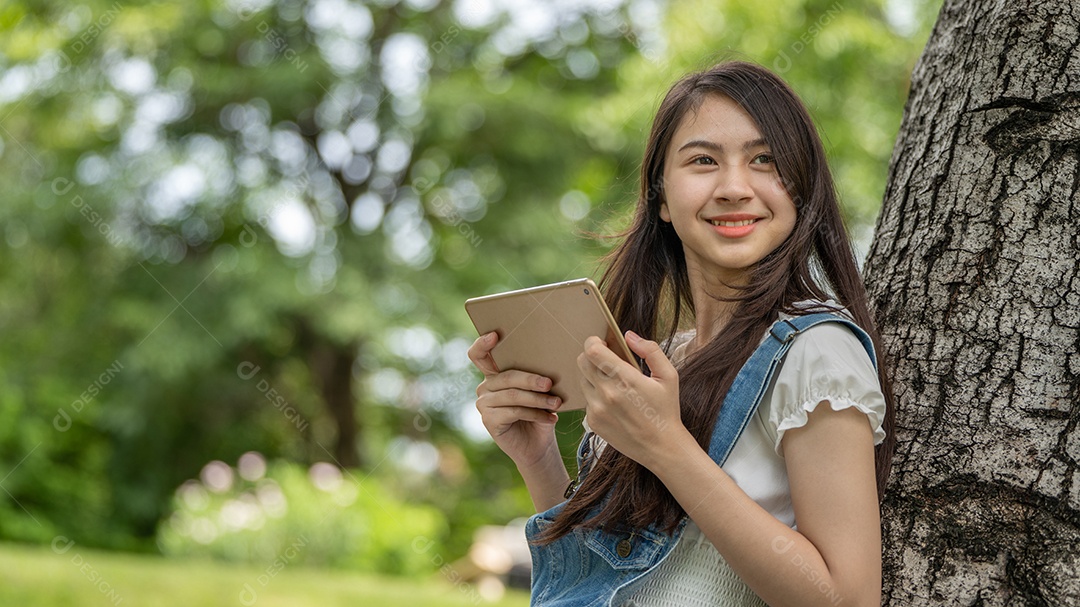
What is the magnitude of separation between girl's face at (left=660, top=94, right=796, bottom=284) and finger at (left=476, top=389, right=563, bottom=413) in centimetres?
36

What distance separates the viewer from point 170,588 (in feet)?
18.4

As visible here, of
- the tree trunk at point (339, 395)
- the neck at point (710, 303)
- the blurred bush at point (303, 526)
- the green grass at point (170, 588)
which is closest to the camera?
the neck at point (710, 303)

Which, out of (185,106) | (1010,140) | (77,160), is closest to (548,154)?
(185,106)

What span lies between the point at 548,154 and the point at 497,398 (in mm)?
8960

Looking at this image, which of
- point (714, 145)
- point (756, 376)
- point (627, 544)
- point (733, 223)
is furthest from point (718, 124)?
point (627, 544)

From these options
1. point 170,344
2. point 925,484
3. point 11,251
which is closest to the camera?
point 925,484

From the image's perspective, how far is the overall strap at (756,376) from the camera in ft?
4.85

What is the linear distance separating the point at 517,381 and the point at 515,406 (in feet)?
0.21

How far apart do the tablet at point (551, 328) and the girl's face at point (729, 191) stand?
0.88 feet

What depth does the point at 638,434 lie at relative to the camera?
1.42 m

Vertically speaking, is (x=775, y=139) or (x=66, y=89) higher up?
(x=775, y=139)

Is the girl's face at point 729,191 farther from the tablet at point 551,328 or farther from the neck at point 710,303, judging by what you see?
the tablet at point 551,328

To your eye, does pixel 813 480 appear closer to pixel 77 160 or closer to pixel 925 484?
pixel 925 484

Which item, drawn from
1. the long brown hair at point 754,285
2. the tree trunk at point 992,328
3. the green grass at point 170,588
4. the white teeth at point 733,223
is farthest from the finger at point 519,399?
the green grass at point 170,588
